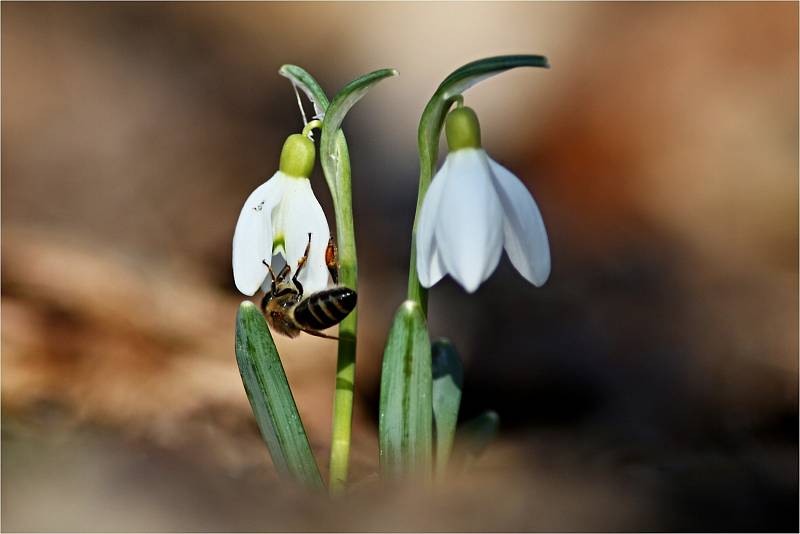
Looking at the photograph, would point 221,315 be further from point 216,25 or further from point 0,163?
point 216,25

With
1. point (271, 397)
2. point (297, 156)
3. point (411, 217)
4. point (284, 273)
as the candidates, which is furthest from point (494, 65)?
point (411, 217)

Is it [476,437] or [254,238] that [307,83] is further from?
[476,437]

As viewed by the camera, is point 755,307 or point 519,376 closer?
point 519,376

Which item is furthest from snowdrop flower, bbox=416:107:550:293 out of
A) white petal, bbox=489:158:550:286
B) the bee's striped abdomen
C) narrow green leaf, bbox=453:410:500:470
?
narrow green leaf, bbox=453:410:500:470

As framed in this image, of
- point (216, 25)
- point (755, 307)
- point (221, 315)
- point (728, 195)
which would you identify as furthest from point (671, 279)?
point (216, 25)

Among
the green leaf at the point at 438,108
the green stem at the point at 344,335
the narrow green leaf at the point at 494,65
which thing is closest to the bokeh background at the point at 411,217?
the green stem at the point at 344,335

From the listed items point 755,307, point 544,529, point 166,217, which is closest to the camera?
point 544,529

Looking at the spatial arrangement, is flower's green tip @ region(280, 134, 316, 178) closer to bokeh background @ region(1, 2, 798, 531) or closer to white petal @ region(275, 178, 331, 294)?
white petal @ region(275, 178, 331, 294)
